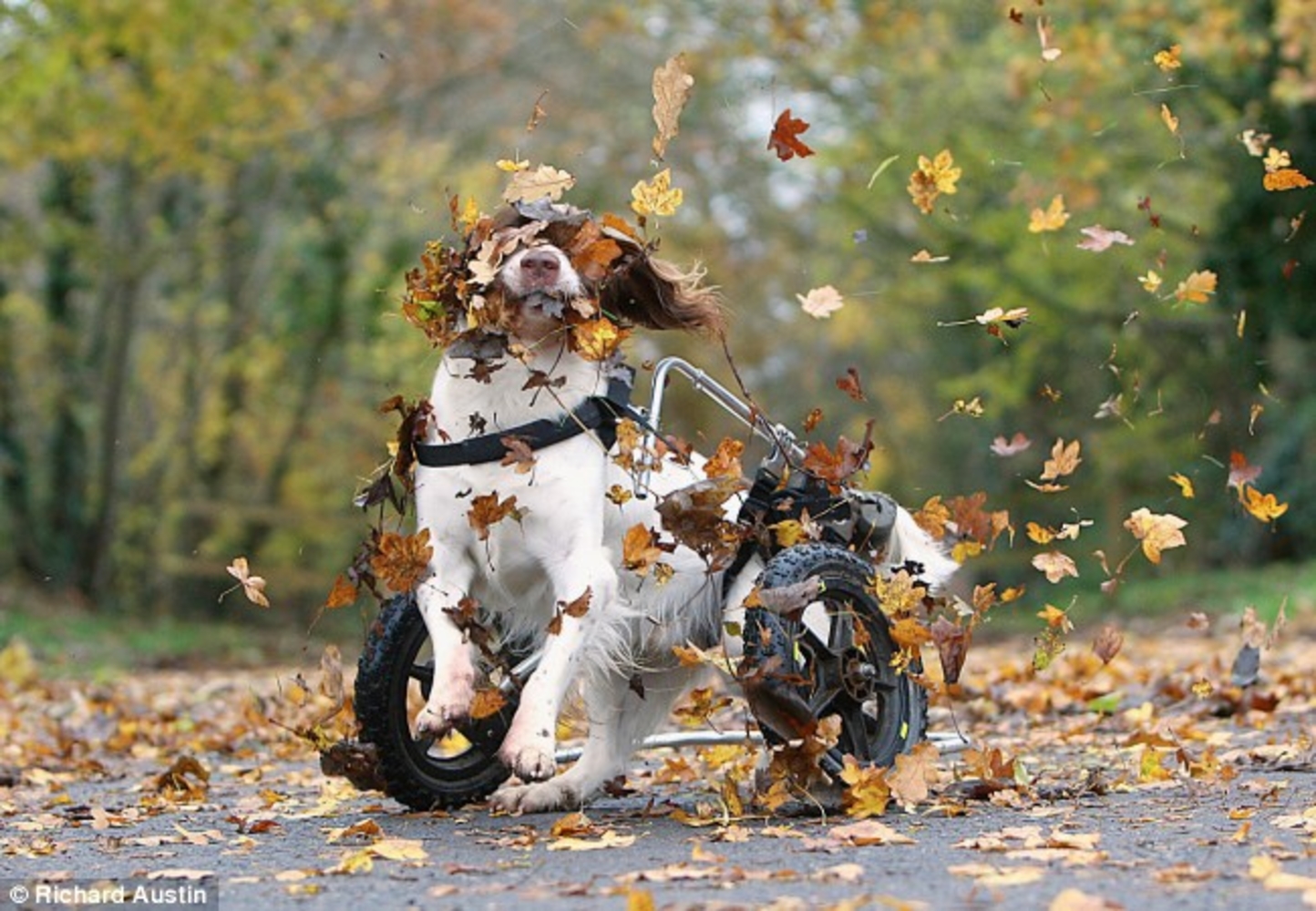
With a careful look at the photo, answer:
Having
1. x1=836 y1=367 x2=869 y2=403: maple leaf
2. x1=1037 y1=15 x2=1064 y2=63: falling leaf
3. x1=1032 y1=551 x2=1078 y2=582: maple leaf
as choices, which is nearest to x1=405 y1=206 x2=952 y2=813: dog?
x1=836 y1=367 x2=869 y2=403: maple leaf

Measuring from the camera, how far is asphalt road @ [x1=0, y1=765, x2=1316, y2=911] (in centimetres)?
436

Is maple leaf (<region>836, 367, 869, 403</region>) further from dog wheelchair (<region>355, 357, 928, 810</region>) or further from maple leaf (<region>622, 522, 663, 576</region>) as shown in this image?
maple leaf (<region>622, 522, 663, 576</region>)

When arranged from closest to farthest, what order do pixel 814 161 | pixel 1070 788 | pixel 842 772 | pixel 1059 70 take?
1. pixel 842 772
2. pixel 1070 788
3. pixel 1059 70
4. pixel 814 161

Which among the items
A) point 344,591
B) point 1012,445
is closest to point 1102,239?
point 1012,445

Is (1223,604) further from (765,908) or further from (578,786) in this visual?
(765,908)

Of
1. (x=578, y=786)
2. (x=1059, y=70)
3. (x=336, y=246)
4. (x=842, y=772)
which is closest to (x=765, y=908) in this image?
(x=842, y=772)

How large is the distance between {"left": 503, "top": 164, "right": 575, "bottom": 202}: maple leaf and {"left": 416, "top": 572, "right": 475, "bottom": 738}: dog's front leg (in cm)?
114

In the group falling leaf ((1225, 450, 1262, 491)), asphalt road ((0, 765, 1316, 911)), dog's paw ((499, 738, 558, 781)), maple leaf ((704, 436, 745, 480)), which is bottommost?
asphalt road ((0, 765, 1316, 911))

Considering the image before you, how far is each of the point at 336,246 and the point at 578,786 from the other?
810 inches

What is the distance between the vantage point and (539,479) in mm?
5773

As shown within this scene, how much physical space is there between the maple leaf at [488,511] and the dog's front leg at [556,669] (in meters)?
0.24

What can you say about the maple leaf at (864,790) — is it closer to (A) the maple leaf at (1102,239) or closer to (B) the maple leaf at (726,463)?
(B) the maple leaf at (726,463)

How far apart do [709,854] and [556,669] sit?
88 cm

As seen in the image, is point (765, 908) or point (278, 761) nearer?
point (765, 908)
